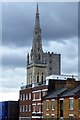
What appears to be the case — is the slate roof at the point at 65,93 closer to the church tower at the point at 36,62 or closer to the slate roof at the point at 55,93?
the slate roof at the point at 55,93

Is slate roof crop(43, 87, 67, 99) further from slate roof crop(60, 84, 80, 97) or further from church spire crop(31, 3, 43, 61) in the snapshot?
church spire crop(31, 3, 43, 61)

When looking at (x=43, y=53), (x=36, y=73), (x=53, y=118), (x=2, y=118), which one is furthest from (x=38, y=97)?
(x=43, y=53)

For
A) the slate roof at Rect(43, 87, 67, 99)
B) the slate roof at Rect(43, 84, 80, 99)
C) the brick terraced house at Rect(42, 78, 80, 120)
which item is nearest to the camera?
the brick terraced house at Rect(42, 78, 80, 120)

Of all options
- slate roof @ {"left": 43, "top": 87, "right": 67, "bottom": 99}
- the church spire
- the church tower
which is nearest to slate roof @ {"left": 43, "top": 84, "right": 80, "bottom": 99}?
slate roof @ {"left": 43, "top": 87, "right": 67, "bottom": 99}

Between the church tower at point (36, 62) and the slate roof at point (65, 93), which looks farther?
the church tower at point (36, 62)

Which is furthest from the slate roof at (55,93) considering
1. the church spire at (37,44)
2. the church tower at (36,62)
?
the church spire at (37,44)

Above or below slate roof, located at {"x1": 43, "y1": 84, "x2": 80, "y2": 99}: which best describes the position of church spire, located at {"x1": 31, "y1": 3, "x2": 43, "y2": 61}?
above

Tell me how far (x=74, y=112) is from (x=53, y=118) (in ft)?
24.8

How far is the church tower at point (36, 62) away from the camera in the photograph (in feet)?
543

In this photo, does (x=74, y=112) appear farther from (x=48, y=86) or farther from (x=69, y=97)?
(x=48, y=86)

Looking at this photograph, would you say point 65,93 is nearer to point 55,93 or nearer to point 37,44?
point 55,93

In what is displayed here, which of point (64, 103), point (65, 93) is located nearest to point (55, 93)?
point (65, 93)

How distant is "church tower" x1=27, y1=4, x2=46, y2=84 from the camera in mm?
165450

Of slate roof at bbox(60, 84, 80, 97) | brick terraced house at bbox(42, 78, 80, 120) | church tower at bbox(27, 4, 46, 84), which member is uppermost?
church tower at bbox(27, 4, 46, 84)
